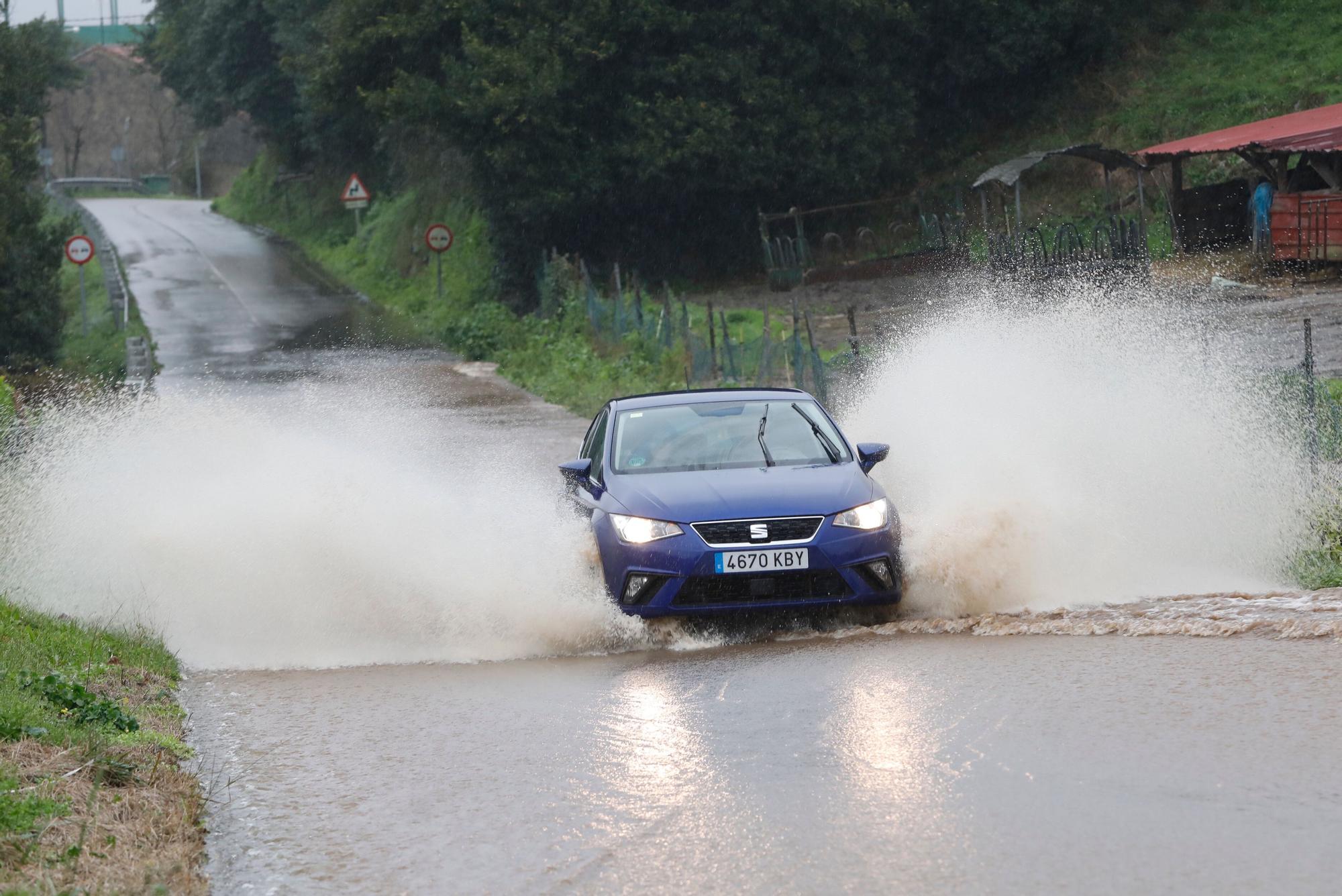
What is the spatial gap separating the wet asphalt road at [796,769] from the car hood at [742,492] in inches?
30.1

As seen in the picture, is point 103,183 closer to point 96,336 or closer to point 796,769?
point 96,336

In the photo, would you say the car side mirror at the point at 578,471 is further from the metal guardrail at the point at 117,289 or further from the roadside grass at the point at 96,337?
the metal guardrail at the point at 117,289

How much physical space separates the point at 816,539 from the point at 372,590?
309 cm

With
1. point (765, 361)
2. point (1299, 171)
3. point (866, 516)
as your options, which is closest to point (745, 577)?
point (866, 516)

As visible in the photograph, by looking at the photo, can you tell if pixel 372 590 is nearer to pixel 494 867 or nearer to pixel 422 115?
pixel 494 867

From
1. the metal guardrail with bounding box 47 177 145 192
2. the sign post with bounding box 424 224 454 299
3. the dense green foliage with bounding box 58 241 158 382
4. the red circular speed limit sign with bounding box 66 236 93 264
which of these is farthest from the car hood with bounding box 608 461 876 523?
the metal guardrail with bounding box 47 177 145 192

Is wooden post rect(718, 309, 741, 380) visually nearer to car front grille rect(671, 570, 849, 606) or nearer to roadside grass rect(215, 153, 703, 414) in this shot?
roadside grass rect(215, 153, 703, 414)

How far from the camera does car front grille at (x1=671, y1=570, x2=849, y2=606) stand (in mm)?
9297

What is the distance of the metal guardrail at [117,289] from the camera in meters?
30.5

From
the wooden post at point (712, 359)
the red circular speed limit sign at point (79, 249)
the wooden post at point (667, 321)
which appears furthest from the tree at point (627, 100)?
the wooden post at point (712, 359)

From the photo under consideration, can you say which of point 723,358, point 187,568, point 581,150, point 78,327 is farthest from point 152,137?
point 187,568

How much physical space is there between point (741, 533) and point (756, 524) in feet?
0.32

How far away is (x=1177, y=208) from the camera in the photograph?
3634 centimetres

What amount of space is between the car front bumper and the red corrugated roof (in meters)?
24.5
